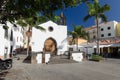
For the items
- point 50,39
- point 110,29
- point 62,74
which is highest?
point 110,29

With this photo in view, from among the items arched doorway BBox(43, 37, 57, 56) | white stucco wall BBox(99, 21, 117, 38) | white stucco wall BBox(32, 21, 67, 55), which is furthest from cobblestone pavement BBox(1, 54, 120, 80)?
white stucco wall BBox(99, 21, 117, 38)

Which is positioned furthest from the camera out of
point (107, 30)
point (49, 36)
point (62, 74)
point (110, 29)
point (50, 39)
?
point (107, 30)

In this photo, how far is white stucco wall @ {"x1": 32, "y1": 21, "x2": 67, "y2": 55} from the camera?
98.6ft

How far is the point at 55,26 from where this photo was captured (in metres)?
31.7

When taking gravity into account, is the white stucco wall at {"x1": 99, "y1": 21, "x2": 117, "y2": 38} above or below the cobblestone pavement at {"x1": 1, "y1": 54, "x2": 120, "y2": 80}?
above

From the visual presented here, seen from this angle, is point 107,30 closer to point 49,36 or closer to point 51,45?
point 51,45

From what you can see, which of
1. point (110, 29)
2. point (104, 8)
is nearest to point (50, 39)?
point (104, 8)

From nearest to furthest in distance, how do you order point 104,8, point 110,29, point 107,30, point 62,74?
point 62,74 → point 104,8 → point 110,29 → point 107,30

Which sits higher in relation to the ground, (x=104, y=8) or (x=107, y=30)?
(x=104, y=8)

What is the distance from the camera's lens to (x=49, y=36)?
1227 inches

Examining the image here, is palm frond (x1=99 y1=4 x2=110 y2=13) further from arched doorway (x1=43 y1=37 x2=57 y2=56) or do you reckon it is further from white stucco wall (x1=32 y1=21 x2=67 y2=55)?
arched doorway (x1=43 y1=37 x2=57 y2=56)

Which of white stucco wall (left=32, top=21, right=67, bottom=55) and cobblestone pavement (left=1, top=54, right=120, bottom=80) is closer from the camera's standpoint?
cobblestone pavement (left=1, top=54, right=120, bottom=80)

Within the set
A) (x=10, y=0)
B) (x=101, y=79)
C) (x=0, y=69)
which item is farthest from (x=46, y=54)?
(x=10, y=0)

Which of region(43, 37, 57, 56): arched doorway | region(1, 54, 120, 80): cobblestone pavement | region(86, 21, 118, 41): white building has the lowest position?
region(1, 54, 120, 80): cobblestone pavement
